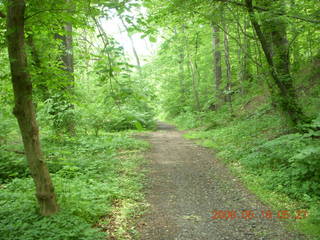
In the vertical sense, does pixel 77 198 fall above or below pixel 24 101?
below

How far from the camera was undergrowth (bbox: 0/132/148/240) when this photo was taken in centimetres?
333

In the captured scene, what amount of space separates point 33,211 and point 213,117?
515 inches

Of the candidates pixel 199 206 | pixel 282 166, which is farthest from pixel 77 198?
pixel 282 166

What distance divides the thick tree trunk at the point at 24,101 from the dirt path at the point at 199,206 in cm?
168

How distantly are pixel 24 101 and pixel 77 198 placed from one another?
2.16 meters

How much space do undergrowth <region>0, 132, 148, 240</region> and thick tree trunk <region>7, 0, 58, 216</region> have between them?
37 centimetres

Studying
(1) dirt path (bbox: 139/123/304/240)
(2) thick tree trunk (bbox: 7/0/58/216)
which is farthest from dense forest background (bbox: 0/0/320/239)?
(1) dirt path (bbox: 139/123/304/240)

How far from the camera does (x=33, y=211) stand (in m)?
3.72

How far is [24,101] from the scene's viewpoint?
123 inches

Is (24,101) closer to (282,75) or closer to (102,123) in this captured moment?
(282,75)

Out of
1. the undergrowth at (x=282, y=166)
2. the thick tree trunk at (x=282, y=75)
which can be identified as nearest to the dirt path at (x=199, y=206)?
the undergrowth at (x=282, y=166)

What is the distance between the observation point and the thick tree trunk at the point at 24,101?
2895 mm

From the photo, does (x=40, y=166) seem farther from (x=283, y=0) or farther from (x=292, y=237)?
(x=283, y=0)

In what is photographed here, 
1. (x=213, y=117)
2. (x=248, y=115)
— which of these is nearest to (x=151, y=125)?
(x=213, y=117)
